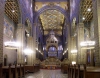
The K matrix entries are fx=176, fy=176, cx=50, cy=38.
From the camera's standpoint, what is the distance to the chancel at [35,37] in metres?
11.8

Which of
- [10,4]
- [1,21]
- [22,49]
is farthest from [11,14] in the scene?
[1,21]

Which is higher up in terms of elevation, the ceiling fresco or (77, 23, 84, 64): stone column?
the ceiling fresco

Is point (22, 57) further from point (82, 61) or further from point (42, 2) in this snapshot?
point (42, 2)

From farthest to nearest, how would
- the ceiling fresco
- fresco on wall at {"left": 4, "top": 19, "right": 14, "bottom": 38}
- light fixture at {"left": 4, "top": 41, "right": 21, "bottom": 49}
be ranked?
the ceiling fresco < fresco on wall at {"left": 4, "top": 19, "right": 14, "bottom": 38} < light fixture at {"left": 4, "top": 41, "right": 21, "bottom": 49}

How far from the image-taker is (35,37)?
99.2 feet

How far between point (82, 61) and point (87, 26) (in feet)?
31.3

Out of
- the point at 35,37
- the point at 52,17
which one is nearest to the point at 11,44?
the point at 35,37

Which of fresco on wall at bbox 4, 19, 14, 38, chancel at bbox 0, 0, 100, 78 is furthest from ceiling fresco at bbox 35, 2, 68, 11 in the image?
fresco on wall at bbox 4, 19, 14, 38

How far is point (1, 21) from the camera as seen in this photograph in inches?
456

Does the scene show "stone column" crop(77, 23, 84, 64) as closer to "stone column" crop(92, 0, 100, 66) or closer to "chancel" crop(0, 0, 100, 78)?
"chancel" crop(0, 0, 100, 78)

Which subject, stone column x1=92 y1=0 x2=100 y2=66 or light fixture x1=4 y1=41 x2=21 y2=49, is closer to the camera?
stone column x1=92 y1=0 x2=100 y2=66

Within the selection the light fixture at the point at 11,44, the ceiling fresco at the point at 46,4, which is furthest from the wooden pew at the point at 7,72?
the ceiling fresco at the point at 46,4

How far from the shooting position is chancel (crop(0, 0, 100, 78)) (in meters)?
11.8

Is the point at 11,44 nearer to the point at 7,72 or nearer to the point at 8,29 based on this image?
the point at 7,72
